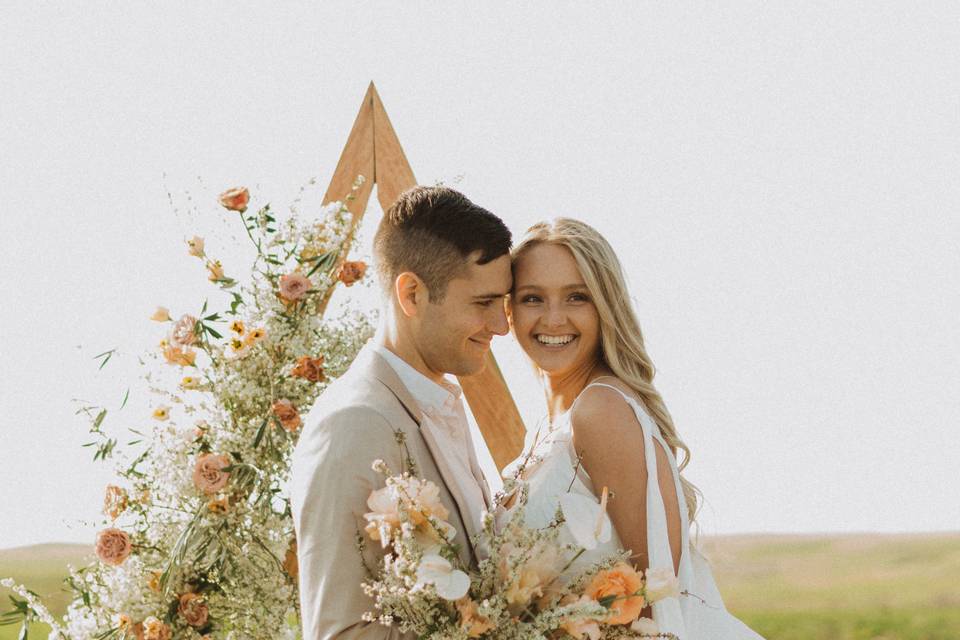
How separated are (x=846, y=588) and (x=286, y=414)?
1068 cm

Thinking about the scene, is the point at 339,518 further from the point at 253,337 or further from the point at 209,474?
the point at 253,337

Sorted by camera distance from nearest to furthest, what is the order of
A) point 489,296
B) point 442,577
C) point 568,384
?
point 442,577
point 489,296
point 568,384

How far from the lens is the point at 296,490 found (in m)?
2.44

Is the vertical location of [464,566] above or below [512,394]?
below

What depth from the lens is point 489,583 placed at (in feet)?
7.14

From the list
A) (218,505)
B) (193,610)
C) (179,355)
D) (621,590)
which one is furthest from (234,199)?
(621,590)

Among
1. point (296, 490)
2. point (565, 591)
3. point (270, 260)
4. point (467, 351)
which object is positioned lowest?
point (565, 591)

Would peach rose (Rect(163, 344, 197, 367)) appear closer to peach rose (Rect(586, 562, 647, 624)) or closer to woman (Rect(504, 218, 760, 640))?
woman (Rect(504, 218, 760, 640))

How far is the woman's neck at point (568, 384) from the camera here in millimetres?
3197

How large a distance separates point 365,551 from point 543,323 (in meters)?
1.10

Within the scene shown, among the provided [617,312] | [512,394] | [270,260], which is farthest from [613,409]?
[270,260]

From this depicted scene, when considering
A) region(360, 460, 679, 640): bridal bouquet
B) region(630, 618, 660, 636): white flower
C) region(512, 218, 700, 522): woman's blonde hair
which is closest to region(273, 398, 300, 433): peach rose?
region(512, 218, 700, 522): woman's blonde hair

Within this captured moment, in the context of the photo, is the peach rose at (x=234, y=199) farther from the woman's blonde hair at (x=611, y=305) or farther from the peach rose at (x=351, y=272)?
the woman's blonde hair at (x=611, y=305)

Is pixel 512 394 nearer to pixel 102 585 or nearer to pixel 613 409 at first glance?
pixel 613 409
